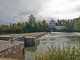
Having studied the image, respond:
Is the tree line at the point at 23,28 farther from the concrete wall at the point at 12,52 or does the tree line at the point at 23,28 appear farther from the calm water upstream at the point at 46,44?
the concrete wall at the point at 12,52

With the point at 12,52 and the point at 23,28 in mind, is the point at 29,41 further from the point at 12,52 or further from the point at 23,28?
the point at 23,28

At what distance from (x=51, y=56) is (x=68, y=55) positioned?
0.68 m

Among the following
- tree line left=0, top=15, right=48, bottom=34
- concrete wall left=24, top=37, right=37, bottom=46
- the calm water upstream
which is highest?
tree line left=0, top=15, right=48, bottom=34

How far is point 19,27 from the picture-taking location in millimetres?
83125

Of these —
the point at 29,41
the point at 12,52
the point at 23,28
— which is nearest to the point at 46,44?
the point at 29,41

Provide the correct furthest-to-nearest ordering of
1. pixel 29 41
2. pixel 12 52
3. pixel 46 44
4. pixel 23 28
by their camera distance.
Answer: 1. pixel 23 28
2. pixel 46 44
3. pixel 29 41
4. pixel 12 52

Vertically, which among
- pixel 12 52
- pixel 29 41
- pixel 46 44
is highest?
pixel 29 41

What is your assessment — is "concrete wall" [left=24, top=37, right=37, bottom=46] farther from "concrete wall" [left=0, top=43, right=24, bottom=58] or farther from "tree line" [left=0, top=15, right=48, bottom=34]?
"tree line" [left=0, top=15, right=48, bottom=34]

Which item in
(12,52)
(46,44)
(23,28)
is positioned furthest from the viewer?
(23,28)

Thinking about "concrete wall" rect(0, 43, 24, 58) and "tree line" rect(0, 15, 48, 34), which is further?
"tree line" rect(0, 15, 48, 34)

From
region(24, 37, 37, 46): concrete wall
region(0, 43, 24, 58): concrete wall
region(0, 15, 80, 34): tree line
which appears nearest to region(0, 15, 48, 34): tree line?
region(0, 15, 80, 34): tree line

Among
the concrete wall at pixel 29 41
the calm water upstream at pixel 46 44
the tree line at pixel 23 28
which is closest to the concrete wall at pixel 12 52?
the calm water upstream at pixel 46 44

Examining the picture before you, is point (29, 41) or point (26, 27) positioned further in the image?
point (26, 27)

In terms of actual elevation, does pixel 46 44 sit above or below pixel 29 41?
below
